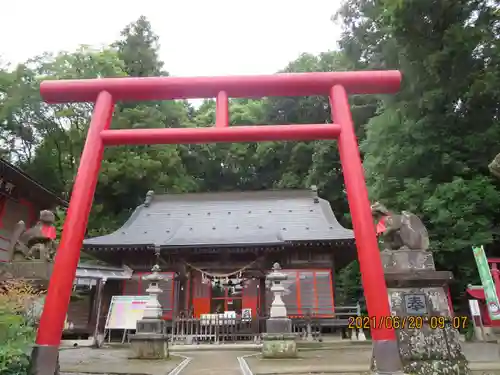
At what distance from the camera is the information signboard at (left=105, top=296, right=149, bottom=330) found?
40.6ft

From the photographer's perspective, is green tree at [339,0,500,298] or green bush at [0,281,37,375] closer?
green bush at [0,281,37,375]

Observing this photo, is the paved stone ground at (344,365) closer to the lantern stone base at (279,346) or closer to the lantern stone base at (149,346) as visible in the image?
the lantern stone base at (279,346)

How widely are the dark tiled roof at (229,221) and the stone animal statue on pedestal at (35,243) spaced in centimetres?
758

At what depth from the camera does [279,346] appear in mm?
8508

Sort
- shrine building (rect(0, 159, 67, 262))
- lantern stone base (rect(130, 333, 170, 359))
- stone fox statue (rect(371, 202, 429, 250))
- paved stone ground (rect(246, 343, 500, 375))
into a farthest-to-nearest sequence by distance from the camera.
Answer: shrine building (rect(0, 159, 67, 262)), lantern stone base (rect(130, 333, 170, 359)), paved stone ground (rect(246, 343, 500, 375)), stone fox statue (rect(371, 202, 429, 250))

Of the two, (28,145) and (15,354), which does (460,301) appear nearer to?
(15,354)

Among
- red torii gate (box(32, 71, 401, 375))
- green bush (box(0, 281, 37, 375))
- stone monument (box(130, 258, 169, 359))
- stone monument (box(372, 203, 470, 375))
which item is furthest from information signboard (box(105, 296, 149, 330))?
stone monument (box(372, 203, 470, 375))

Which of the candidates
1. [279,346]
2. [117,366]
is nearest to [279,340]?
[279,346]

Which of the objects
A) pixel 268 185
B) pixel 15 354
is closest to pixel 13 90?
pixel 268 185

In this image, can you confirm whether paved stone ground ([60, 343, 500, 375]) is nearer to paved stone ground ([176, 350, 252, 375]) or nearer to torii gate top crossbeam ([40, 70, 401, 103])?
paved stone ground ([176, 350, 252, 375])

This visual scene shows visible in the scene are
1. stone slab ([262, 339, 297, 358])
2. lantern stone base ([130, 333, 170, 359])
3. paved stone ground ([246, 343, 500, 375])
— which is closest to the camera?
paved stone ground ([246, 343, 500, 375])

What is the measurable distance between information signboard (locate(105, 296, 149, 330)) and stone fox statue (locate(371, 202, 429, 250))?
8.87 metres

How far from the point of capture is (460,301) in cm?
1326

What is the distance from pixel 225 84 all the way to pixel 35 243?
13.7 ft
